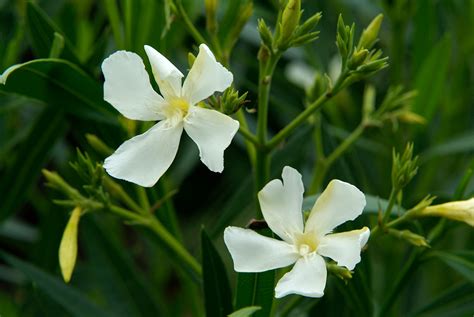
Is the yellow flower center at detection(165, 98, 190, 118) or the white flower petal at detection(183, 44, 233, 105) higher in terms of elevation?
the white flower petal at detection(183, 44, 233, 105)

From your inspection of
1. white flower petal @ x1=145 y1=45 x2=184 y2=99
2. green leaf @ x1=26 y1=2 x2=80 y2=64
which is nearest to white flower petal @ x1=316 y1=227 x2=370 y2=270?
white flower petal @ x1=145 y1=45 x2=184 y2=99

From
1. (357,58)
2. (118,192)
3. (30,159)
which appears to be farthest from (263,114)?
(30,159)

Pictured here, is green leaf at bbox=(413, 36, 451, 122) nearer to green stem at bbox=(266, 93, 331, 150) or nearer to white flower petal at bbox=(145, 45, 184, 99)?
green stem at bbox=(266, 93, 331, 150)

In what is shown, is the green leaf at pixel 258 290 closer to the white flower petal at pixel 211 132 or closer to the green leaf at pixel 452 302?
the white flower petal at pixel 211 132

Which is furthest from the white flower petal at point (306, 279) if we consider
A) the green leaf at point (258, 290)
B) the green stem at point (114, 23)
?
the green stem at point (114, 23)

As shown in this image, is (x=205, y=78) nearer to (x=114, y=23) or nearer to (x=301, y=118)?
(x=301, y=118)

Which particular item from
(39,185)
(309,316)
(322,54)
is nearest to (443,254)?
(309,316)
